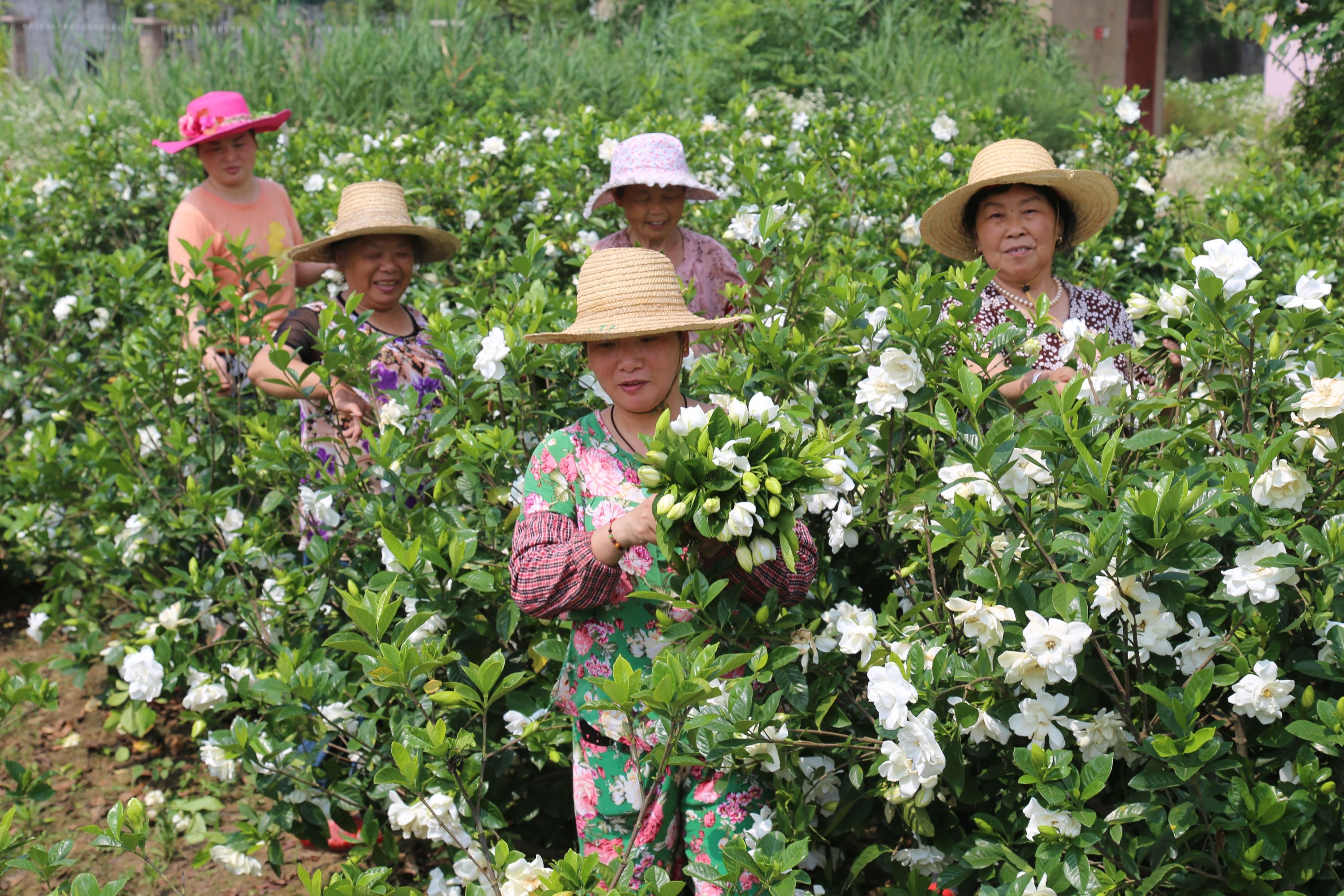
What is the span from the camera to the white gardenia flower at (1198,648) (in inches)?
70.5

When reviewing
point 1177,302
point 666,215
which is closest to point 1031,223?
point 1177,302

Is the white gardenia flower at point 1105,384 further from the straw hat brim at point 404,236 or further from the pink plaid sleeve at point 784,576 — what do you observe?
the straw hat brim at point 404,236

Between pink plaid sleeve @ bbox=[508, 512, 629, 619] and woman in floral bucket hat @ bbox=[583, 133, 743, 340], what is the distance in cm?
148

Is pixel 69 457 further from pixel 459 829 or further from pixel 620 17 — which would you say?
pixel 620 17

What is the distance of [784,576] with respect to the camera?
6.37 ft

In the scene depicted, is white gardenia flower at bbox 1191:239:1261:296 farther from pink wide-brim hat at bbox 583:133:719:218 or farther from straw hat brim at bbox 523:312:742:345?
pink wide-brim hat at bbox 583:133:719:218

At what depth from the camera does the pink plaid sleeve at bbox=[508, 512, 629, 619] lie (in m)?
1.93

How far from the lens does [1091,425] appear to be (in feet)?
6.54

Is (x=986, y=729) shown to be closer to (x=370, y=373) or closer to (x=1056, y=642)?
(x=1056, y=642)

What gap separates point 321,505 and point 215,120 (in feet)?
7.34

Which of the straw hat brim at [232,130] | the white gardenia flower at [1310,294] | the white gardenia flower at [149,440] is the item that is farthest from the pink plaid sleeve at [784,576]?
the straw hat brim at [232,130]

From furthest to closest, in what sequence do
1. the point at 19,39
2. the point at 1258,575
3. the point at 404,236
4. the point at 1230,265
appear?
1. the point at 19,39
2. the point at 404,236
3. the point at 1230,265
4. the point at 1258,575

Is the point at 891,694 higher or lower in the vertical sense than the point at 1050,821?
higher

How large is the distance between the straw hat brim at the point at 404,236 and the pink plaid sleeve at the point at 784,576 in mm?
1703
